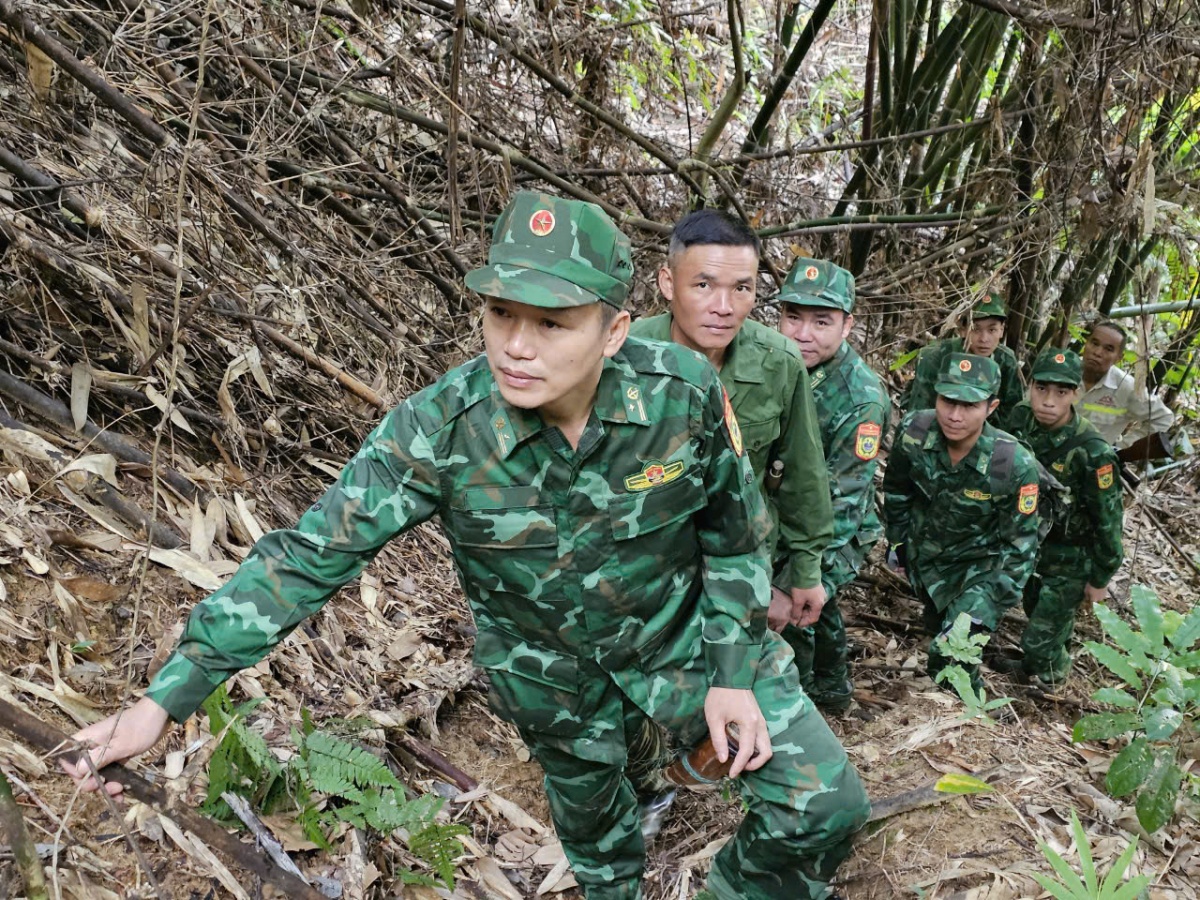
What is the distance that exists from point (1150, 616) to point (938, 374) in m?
2.92

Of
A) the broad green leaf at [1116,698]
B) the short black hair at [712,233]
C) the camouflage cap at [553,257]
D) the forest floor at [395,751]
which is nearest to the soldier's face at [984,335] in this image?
the forest floor at [395,751]

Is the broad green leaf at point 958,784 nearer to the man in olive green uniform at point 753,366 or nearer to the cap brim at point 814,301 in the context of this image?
the man in olive green uniform at point 753,366

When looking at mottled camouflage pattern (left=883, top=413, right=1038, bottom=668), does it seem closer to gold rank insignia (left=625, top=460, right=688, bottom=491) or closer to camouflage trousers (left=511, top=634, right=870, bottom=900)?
camouflage trousers (left=511, top=634, right=870, bottom=900)

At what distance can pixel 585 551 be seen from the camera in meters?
2.61

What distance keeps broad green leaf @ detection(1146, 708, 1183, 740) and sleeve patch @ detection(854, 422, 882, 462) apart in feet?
5.61

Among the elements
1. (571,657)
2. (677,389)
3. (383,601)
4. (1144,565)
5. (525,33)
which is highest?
(525,33)

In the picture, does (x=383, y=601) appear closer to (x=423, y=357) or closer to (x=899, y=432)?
(x=423, y=357)

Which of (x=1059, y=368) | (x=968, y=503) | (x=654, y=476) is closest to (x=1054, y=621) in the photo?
(x=968, y=503)

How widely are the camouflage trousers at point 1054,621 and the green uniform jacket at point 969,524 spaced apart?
601 mm

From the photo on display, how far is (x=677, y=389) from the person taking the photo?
2662 mm

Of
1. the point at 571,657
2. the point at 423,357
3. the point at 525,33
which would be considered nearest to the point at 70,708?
the point at 571,657

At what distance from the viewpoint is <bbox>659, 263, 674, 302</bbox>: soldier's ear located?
155 inches

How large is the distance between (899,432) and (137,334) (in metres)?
3.83

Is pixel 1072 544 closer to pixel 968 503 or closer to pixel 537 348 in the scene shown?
pixel 968 503
